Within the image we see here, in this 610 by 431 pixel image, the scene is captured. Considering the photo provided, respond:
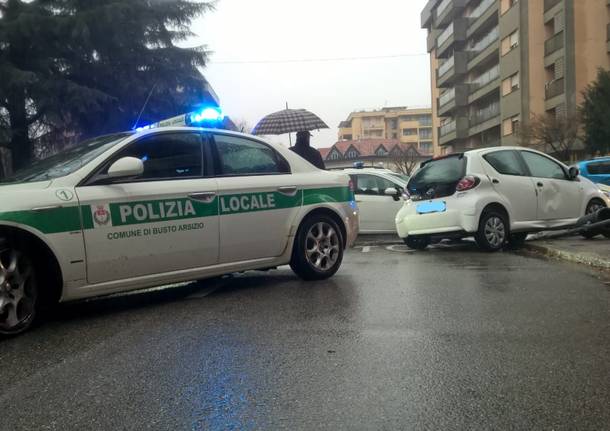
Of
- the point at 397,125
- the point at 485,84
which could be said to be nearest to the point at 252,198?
the point at 485,84

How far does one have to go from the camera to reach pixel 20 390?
10.1 feet

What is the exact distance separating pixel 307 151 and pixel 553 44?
3230 cm

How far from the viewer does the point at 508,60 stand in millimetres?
39969

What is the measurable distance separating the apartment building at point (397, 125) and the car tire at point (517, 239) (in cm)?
11424

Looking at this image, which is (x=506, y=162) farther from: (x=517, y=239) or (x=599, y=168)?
(x=599, y=168)

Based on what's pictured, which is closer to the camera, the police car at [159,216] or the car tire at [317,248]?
the police car at [159,216]

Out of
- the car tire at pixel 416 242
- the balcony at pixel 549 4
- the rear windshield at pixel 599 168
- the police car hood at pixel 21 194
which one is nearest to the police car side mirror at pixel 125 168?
the police car hood at pixel 21 194

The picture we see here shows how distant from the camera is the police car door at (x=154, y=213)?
4.55m

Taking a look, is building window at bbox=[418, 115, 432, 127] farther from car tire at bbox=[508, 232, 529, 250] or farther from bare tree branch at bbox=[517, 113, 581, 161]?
car tire at bbox=[508, 232, 529, 250]

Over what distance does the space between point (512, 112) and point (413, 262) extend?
3507 cm

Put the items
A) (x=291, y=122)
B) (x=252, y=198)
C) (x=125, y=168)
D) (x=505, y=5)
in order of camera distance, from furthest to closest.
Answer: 1. (x=505, y=5)
2. (x=291, y=122)
3. (x=252, y=198)
4. (x=125, y=168)

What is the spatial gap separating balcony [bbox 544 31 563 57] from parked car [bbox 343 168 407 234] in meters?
28.4

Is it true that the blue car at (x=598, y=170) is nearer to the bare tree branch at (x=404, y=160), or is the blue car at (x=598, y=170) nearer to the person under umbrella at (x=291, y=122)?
the person under umbrella at (x=291, y=122)

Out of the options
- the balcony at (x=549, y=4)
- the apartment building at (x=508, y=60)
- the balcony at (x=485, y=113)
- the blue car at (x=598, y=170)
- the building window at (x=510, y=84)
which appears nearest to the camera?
the blue car at (x=598, y=170)
